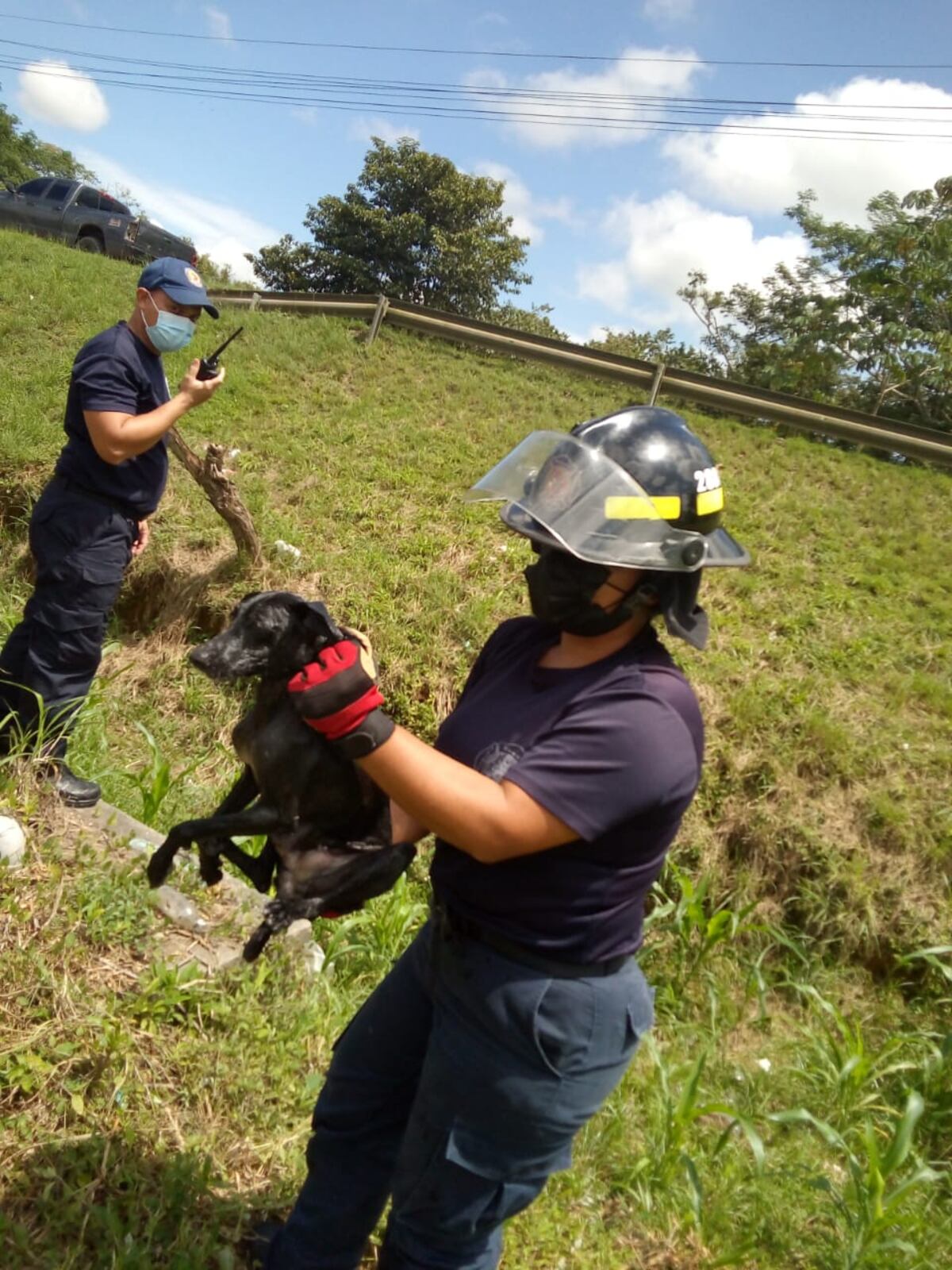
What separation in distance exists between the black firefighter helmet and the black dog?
1.73ft

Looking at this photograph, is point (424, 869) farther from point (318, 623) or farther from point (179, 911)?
point (318, 623)

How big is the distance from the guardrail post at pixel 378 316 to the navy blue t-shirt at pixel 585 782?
10247 millimetres

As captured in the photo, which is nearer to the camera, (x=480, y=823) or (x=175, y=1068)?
(x=480, y=823)

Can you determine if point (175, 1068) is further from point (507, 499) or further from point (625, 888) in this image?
point (507, 499)

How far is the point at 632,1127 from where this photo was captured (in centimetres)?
327

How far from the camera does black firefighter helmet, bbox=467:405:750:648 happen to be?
1.62 metres

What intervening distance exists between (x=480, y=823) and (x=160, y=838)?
2.32 m

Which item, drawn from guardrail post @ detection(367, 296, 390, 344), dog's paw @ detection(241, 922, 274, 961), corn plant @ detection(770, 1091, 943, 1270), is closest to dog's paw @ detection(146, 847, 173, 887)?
dog's paw @ detection(241, 922, 274, 961)

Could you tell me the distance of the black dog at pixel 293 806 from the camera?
1675 mm

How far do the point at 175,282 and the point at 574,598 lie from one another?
2951 millimetres

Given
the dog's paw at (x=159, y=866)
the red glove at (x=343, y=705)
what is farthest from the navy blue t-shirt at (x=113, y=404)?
the red glove at (x=343, y=705)

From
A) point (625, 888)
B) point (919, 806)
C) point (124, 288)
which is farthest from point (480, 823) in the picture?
point (124, 288)

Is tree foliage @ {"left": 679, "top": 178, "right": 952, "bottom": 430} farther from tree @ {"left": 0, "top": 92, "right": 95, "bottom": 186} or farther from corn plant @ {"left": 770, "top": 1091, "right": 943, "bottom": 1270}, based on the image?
tree @ {"left": 0, "top": 92, "right": 95, "bottom": 186}

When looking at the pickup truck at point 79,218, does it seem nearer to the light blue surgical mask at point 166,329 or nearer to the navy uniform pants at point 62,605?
the light blue surgical mask at point 166,329
